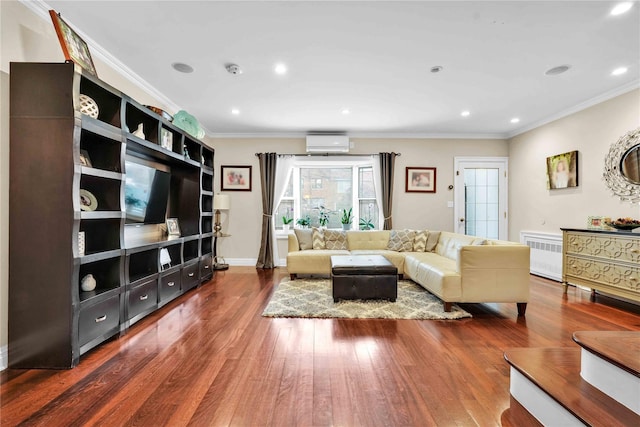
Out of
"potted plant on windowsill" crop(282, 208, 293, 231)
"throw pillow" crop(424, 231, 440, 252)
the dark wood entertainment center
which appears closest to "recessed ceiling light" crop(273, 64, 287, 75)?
the dark wood entertainment center

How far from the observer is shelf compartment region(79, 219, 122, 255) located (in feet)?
8.10

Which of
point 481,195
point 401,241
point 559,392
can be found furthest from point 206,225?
point 481,195

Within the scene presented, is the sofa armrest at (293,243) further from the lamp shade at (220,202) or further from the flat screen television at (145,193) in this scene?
the flat screen television at (145,193)

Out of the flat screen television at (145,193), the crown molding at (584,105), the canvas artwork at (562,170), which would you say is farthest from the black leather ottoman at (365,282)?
the crown molding at (584,105)

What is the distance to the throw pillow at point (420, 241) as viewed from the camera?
490 centimetres

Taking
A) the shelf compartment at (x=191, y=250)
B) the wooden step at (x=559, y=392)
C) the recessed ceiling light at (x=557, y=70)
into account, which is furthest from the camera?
the shelf compartment at (x=191, y=250)

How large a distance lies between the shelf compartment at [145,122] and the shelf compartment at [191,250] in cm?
154

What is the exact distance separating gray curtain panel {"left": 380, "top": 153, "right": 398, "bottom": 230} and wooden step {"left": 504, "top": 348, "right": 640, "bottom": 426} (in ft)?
12.8

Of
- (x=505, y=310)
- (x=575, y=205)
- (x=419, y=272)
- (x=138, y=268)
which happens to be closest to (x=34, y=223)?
(x=138, y=268)

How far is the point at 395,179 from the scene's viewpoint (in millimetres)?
5812

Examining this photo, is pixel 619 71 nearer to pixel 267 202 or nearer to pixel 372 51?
pixel 372 51

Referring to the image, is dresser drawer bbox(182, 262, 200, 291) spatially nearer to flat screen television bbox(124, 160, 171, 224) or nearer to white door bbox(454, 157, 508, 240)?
flat screen television bbox(124, 160, 171, 224)

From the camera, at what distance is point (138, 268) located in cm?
319

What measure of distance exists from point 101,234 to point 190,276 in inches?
60.7
